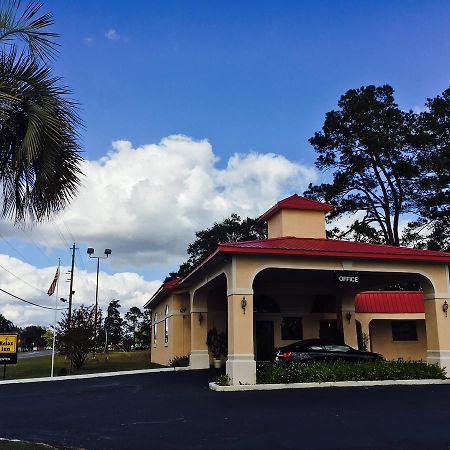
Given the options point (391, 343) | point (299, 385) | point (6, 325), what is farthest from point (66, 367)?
point (6, 325)

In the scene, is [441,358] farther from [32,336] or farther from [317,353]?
[32,336]

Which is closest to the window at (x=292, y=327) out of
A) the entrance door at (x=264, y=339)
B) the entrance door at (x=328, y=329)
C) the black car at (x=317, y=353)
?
the entrance door at (x=264, y=339)

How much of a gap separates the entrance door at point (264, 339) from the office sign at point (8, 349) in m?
10.7

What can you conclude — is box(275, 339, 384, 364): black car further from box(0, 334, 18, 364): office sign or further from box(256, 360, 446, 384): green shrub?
box(0, 334, 18, 364): office sign

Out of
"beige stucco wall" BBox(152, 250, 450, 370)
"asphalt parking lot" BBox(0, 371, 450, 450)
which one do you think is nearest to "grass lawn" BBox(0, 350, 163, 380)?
"beige stucco wall" BBox(152, 250, 450, 370)

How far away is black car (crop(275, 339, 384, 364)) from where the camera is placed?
18047 mm

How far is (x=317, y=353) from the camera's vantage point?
1834cm

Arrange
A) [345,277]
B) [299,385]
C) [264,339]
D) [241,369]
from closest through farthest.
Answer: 1. [299,385]
2. [241,369]
3. [345,277]
4. [264,339]

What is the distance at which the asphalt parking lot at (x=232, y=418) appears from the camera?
8312mm

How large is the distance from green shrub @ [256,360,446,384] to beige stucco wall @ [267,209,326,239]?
6.47 m

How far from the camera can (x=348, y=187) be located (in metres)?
43.1

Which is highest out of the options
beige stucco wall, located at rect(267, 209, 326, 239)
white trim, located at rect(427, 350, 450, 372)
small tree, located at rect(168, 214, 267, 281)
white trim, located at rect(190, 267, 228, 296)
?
small tree, located at rect(168, 214, 267, 281)

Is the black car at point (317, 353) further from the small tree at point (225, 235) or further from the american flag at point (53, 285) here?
the small tree at point (225, 235)

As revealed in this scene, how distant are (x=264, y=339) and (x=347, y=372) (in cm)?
917
